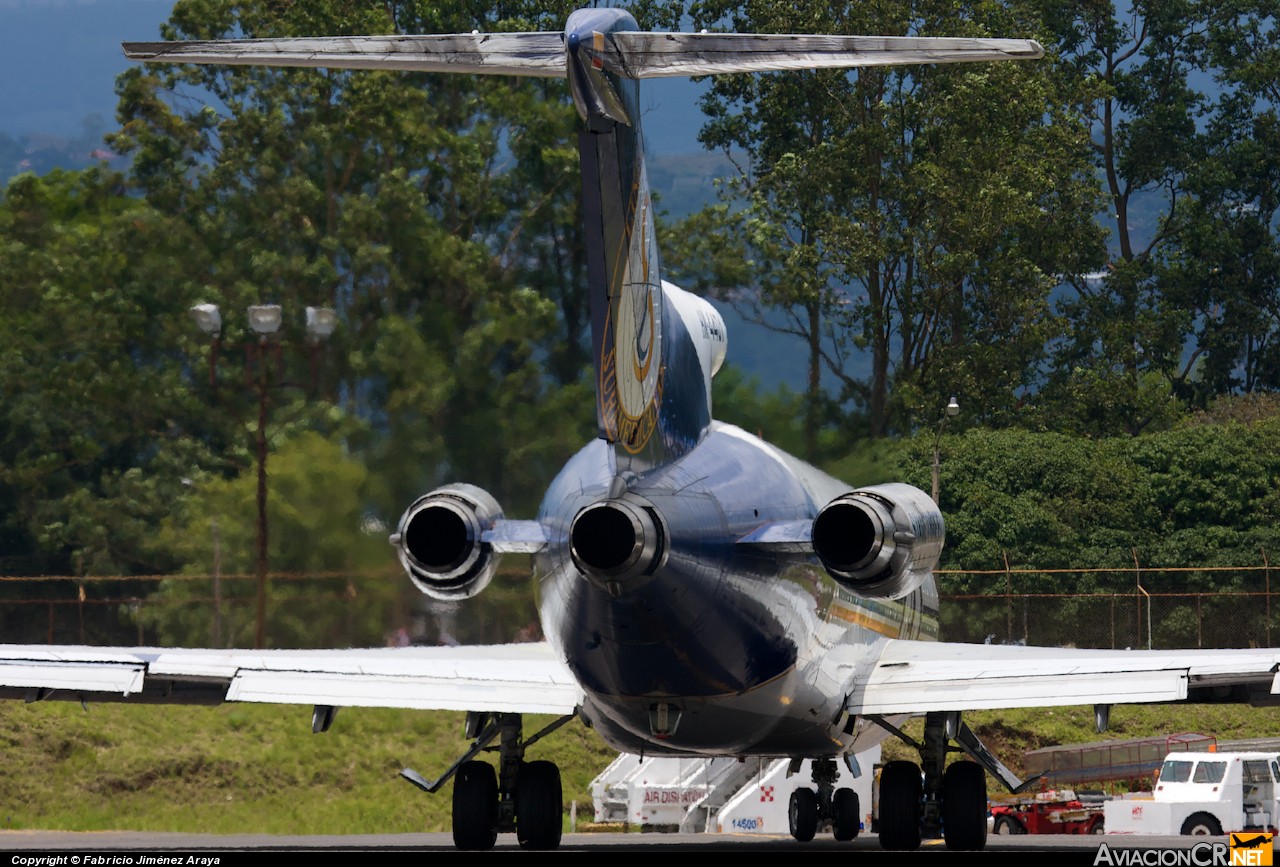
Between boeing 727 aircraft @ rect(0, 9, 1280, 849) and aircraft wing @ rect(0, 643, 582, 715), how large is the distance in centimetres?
3

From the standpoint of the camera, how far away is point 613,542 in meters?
18.5

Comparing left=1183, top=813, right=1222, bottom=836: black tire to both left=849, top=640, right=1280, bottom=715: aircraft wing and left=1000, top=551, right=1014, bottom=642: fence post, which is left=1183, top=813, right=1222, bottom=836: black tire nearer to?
left=849, top=640, right=1280, bottom=715: aircraft wing

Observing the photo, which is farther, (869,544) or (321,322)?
(321,322)

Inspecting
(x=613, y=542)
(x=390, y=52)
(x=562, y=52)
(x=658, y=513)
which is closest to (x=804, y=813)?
(x=658, y=513)

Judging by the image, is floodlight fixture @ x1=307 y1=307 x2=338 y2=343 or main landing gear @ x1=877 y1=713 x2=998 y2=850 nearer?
main landing gear @ x1=877 y1=713 x2=998 y2=850

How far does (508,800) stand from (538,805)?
42cm

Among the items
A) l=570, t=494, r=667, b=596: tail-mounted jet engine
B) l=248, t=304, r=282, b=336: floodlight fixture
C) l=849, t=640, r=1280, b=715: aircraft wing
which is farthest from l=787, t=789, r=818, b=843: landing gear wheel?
l=248, t=304, r=282, b=336: floodlight fixture

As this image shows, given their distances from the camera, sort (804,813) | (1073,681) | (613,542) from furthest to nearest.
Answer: (804,813) → (1073,681) → (613,542)

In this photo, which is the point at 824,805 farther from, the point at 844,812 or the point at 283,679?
the point at 283,679

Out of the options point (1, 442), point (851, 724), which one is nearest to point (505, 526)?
point (851, 724)

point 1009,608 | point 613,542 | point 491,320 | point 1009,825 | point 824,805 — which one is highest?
point 613,542

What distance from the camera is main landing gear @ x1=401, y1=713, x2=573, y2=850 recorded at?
23.5 m

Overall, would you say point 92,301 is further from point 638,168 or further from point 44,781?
point 638,168

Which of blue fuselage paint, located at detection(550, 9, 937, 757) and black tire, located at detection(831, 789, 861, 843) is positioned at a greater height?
blue fuselage paint, located at detection(550, 9, 937, 757)
